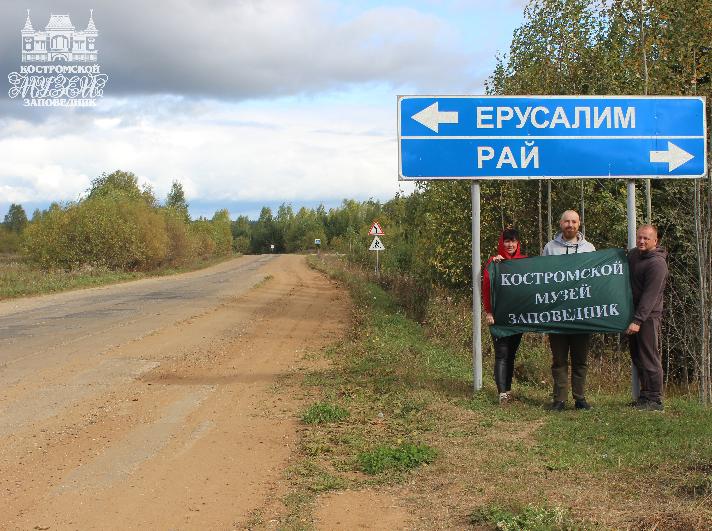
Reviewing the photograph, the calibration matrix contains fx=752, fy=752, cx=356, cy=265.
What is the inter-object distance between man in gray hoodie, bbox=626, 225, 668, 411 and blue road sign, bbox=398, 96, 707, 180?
1207 mm

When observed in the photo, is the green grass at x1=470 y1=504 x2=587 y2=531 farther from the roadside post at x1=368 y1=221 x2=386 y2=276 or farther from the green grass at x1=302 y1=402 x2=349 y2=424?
the roadside post at x1=368 y1=221 x2=386 y2=276

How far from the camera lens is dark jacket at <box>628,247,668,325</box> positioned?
7418 mm

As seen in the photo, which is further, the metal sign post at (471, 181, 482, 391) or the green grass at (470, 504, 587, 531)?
the metal sign post at (471, 181, 482, 391)

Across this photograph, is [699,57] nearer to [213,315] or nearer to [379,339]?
[379,339]

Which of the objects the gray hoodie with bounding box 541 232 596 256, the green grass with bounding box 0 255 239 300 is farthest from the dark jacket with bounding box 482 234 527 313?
the green grass with bounding box 0 255 239 300

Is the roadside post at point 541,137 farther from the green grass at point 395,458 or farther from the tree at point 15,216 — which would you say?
the tree at point 15,216

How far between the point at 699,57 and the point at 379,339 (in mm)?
6792

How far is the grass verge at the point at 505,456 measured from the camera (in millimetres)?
4648

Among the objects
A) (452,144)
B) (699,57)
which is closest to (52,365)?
(452,144)

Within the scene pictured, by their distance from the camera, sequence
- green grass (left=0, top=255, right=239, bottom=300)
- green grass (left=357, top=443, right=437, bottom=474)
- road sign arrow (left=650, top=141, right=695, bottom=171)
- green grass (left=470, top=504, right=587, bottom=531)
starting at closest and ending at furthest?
green grass (left=470, top=504, right=587, bottom=531) < green grass (left=357, top=443, right=437, bottom=474) < road sign arrow (left=650, top=141, right=695, bottom=171) < green grass (left=0, top=255, right=239, bottom=300)

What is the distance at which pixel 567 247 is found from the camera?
802 cm

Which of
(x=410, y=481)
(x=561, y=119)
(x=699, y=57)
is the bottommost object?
(x=410, y=481)

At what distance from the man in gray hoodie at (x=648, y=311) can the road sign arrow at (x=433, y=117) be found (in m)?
2.40

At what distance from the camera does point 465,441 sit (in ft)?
21.5
